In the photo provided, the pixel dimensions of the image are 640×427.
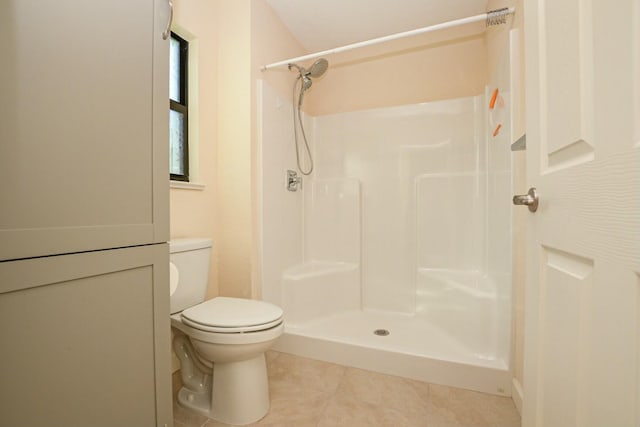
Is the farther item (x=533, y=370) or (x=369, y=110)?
(x=369, y=110)

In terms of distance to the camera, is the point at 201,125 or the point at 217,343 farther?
the point at 201,125

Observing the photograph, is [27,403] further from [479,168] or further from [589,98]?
[479,168]

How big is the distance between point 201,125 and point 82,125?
107 centimetres

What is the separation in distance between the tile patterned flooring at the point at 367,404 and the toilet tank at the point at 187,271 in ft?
1.57

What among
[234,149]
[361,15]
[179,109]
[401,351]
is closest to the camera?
[401,351]

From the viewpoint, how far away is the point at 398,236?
2221mm

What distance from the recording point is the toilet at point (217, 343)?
111cm

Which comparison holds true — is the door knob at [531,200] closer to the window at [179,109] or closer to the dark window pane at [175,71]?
the window at [179,109]

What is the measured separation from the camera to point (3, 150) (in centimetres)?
51

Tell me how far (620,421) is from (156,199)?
1006 millimetres

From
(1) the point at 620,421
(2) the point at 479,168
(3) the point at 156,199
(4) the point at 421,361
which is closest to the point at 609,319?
(1) the point at 620,421

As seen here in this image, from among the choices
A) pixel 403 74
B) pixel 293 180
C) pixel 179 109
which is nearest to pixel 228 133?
pixel 179 109

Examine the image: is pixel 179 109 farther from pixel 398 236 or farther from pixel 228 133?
pixel 398 236

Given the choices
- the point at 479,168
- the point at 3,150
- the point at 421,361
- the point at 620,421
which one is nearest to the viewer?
the point at 620,421
